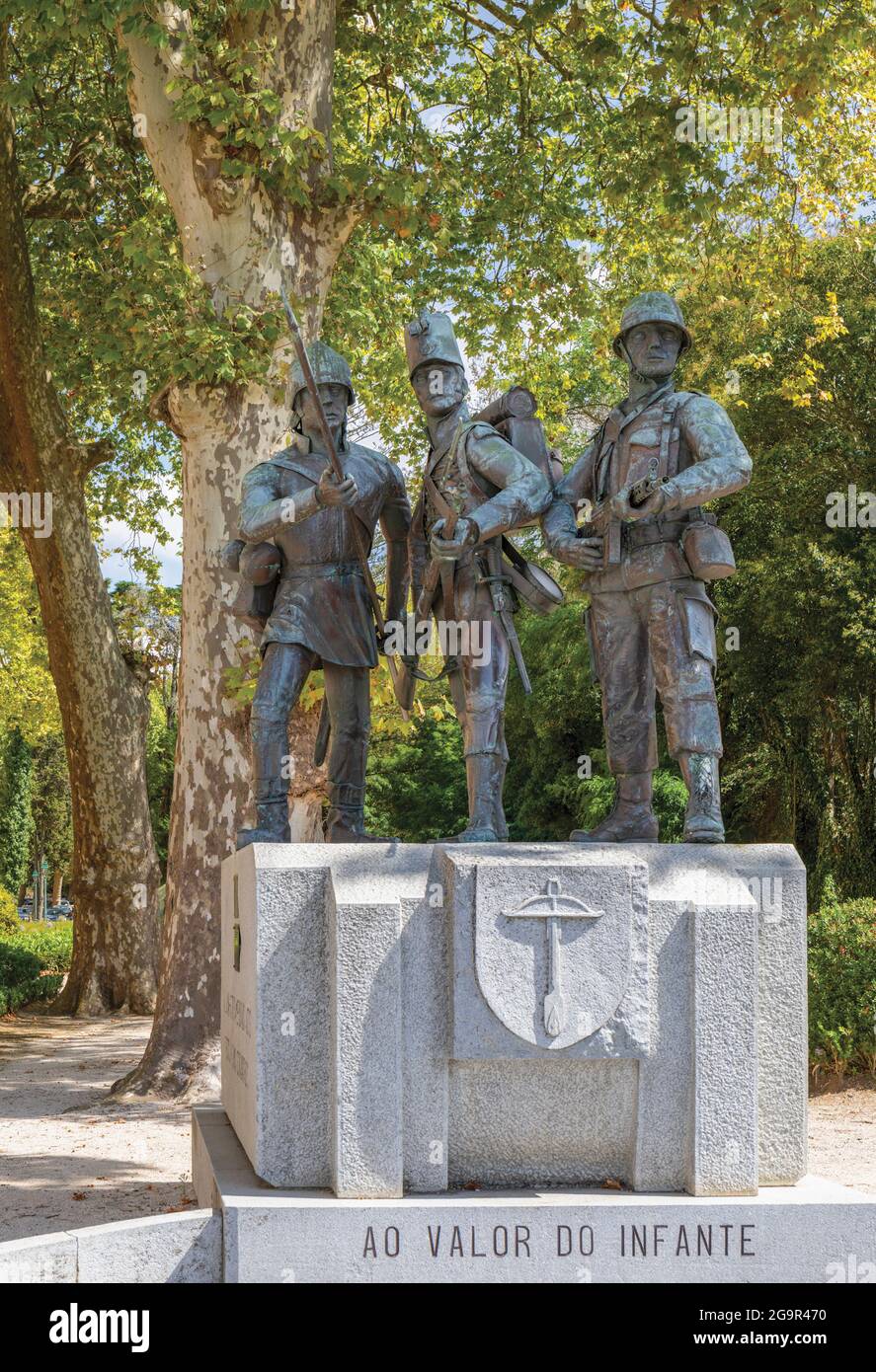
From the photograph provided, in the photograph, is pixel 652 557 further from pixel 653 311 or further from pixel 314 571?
pixel 314 571

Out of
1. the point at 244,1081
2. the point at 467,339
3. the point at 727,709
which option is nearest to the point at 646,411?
the point at 244,1081

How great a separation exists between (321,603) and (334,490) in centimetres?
71

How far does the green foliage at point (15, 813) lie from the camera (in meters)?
42.1

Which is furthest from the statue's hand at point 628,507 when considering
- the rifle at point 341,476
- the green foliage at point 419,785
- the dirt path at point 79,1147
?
the green foliage at point 419,785

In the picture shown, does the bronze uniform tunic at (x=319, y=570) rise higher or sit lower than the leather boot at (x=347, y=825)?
higher

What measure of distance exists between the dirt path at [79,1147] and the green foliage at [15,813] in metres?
27.3

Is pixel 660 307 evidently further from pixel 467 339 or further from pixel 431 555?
pixel 467 339

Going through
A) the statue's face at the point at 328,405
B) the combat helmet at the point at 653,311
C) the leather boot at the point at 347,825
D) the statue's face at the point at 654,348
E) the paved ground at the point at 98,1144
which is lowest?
the paved ground at the point at 98,1144

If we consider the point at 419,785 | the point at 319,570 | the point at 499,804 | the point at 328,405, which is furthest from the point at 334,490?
the point at 419,785

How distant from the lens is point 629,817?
642 cm

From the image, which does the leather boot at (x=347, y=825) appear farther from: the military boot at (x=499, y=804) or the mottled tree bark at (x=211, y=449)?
the mottled tree bark at (x=211, y=449)

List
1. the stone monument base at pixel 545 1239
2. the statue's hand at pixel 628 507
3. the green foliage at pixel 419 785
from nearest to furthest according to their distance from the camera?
the stone monument base at pixel 545 1239, the statue's hand at pixel 628 507, the green foliage at pixel 419 785

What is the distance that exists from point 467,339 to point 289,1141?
44.2 feet

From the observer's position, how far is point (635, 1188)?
5.44 metres
